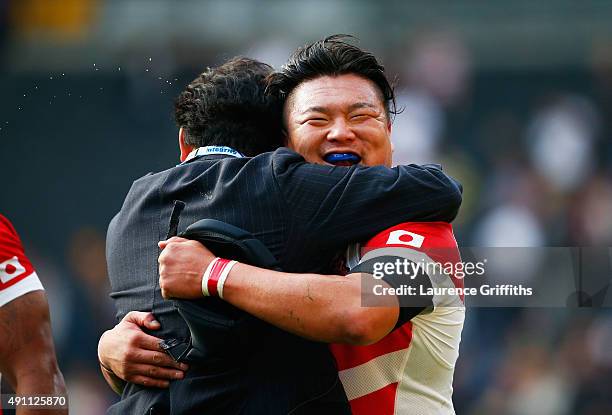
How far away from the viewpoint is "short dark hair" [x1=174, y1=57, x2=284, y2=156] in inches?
157

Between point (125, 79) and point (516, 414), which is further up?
point (125, 79)

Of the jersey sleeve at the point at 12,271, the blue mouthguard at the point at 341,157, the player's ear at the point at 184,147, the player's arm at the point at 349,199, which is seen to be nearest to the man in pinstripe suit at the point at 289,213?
the player's arm at the point at 349,199

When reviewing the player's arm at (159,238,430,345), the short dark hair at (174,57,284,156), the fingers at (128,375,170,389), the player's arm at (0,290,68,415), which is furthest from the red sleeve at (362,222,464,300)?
the player's arm at (0,290,68,415)

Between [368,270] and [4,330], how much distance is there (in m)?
1.61

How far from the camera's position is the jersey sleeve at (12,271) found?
4.34m

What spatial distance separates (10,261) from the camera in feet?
14.4

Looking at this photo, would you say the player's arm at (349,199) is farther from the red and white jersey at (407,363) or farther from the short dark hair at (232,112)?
the short dark hair at (232,112)

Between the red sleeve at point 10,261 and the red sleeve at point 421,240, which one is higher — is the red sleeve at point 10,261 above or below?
below

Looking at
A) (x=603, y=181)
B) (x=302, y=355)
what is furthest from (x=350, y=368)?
(x=603, y=181)

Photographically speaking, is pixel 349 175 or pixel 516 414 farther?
pixel 516 414

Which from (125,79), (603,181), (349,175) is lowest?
(603,181)

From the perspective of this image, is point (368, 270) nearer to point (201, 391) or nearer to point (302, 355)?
point (302, 355)

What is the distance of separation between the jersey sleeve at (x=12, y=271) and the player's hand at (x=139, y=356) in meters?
0.68

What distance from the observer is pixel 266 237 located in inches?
142
